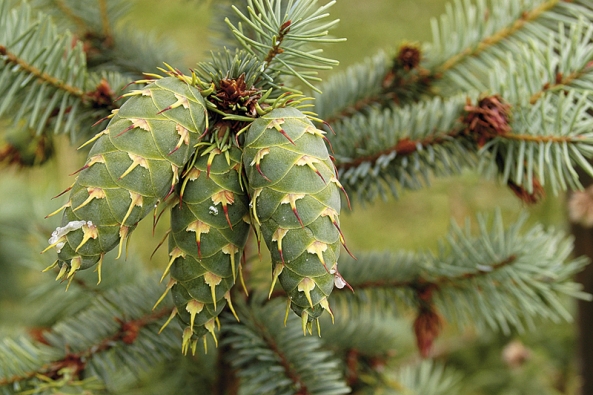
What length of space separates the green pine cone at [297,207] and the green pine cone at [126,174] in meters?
0.08

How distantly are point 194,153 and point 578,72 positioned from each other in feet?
1.91

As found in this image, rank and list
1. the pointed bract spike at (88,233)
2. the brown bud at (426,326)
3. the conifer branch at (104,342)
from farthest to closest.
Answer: the brown bud at (426,326) → the conifer branch at (104,342) → the pointed bract spike at (88,233)

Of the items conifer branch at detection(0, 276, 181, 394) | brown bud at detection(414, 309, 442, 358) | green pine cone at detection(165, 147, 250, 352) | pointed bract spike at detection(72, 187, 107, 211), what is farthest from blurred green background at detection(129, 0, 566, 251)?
pointed bract spike at detection(72, 187, 107, 211)

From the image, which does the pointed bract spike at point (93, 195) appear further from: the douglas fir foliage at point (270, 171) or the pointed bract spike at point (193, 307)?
the pointed bract spike at point (193, 307)

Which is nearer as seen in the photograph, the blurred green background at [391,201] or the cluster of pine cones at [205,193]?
the cluster of pine cones at [205,193]

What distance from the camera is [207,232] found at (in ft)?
1.91

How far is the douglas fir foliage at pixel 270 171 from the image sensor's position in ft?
1.77

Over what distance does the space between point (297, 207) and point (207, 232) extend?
113 mm

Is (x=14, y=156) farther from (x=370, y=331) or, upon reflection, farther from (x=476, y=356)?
(x=476, y=356)

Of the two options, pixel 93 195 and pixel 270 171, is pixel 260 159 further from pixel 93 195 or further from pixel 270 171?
pixel 93 195

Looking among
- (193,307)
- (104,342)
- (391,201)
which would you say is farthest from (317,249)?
(391,201)

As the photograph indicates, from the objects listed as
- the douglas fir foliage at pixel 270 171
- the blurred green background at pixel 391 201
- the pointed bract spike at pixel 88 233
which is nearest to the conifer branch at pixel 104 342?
the douglas fir foliage at pixel 270 171

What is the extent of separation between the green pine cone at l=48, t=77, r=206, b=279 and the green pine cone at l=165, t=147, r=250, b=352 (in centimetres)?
3

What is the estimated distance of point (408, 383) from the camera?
4.05ft
